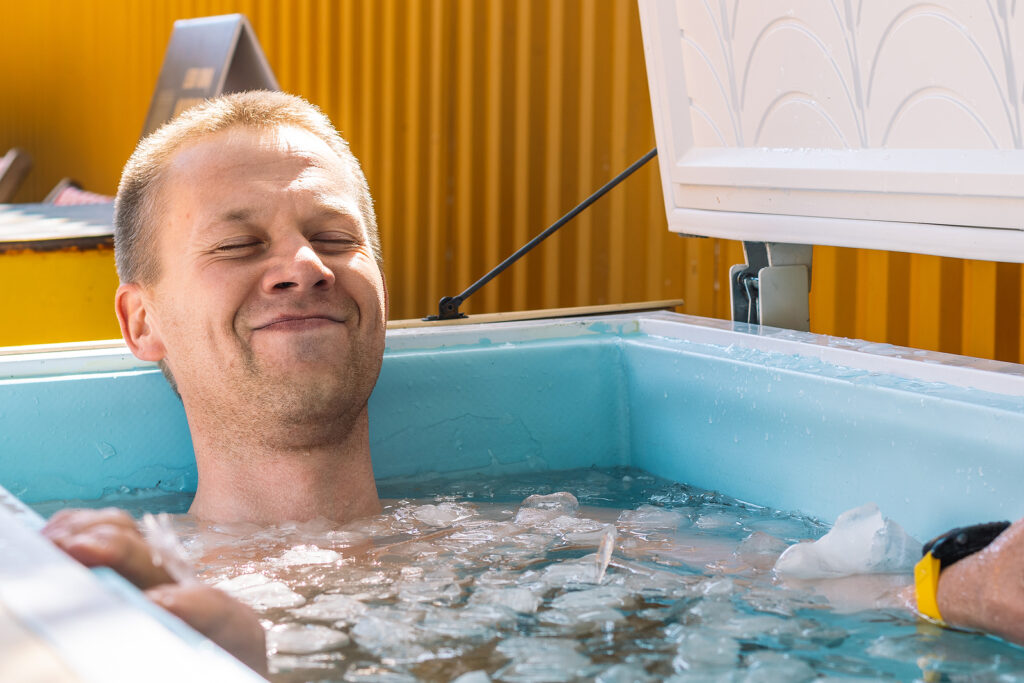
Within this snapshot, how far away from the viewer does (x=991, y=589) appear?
46.7 inches

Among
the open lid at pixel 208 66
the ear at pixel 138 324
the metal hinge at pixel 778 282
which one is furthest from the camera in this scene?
the open lid at pixel 208 66

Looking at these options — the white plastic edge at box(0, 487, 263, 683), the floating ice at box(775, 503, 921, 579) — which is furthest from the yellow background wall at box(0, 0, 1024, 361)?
the white plastic edge at box(0, 487, 263, 683)

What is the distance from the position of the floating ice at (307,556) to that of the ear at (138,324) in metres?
0.43

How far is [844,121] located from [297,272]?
3.16 ft

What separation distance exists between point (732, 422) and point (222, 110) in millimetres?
999

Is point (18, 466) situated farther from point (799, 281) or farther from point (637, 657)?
point (799, 281)

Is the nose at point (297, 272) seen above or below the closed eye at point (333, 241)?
below

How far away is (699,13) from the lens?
2.12 meters

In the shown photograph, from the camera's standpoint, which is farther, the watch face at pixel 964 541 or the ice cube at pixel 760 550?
the ice cube at pixel 760 550

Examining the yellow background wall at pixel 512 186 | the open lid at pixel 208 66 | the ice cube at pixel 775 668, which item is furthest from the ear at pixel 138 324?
the open lid at pixel 208 66

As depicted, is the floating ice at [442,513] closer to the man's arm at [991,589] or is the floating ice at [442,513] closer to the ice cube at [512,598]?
the ice cube at [512,598]

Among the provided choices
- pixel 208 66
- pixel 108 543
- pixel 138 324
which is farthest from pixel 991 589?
pixel 208 66

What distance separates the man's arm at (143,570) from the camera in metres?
0.83

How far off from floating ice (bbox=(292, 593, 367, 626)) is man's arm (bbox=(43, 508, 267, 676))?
32 centimetres
